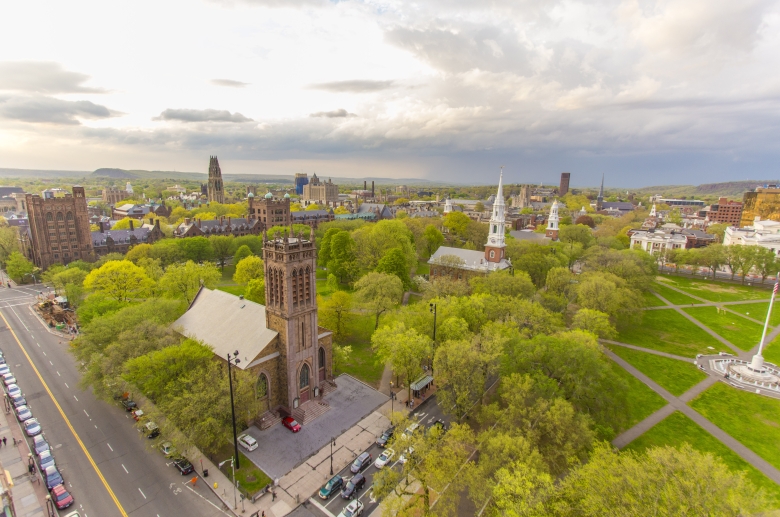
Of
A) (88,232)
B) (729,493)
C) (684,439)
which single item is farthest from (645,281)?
(88,232)

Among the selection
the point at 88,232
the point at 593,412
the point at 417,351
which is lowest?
the point at 593,412

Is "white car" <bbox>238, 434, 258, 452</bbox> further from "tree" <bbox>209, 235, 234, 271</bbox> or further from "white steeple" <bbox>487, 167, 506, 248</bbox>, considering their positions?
"tree" <bbox>209, 235, 234, 271</bbox>

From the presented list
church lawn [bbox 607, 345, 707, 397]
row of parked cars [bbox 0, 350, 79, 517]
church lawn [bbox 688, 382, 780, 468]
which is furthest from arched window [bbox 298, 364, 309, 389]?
church lawn [bbox 688, 382, 780, 468]

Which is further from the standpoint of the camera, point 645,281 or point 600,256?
point 600,256

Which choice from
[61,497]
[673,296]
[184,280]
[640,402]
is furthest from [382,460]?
[673,296]

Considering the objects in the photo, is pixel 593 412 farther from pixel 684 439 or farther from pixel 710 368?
pixel 710 368

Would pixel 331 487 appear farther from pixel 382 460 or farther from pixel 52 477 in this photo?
pixel 52 477

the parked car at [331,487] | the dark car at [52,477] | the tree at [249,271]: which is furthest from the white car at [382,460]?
the tree at [249,271]

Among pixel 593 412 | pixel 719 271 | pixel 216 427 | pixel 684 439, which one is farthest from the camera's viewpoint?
pixel 719 271
